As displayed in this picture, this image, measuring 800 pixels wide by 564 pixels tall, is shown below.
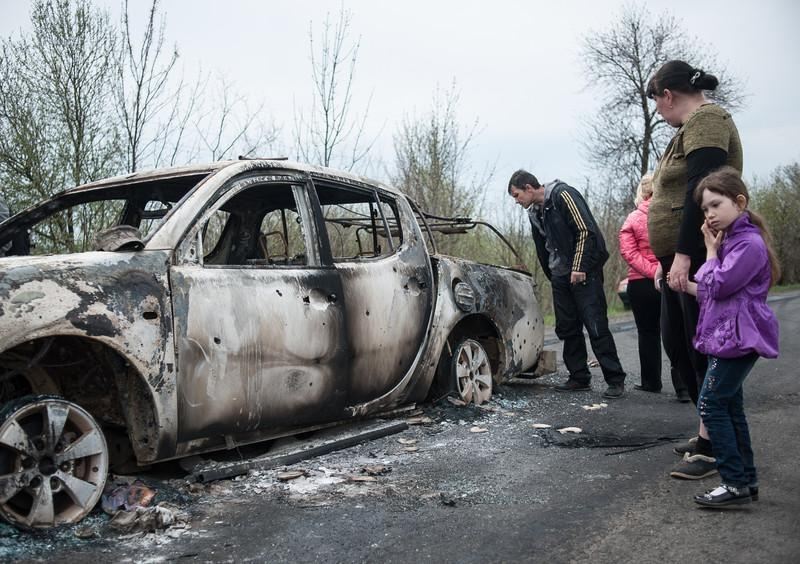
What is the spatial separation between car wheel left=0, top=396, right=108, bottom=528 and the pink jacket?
501 centimetres

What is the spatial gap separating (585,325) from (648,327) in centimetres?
63

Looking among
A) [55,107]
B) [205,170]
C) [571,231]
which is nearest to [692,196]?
[205,170]

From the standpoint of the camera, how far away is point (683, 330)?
183 inches

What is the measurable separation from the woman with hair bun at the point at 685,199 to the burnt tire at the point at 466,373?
Answer: 1.73 m

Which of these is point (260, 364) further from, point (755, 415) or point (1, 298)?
point (755, 415)

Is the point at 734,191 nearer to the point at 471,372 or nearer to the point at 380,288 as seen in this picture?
the point at 380,288

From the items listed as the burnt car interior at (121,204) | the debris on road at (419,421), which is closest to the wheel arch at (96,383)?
the burnt car interior at (121,204)

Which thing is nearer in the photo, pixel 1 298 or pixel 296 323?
pixel 1 298

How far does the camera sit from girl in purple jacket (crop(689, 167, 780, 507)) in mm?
3590

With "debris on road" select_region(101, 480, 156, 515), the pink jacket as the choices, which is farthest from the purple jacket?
the pink jacket

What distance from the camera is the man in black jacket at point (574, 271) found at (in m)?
7.01

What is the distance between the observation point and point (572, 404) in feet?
21.3

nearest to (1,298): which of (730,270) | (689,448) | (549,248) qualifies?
(730,270)

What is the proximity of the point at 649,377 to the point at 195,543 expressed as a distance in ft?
16.3
